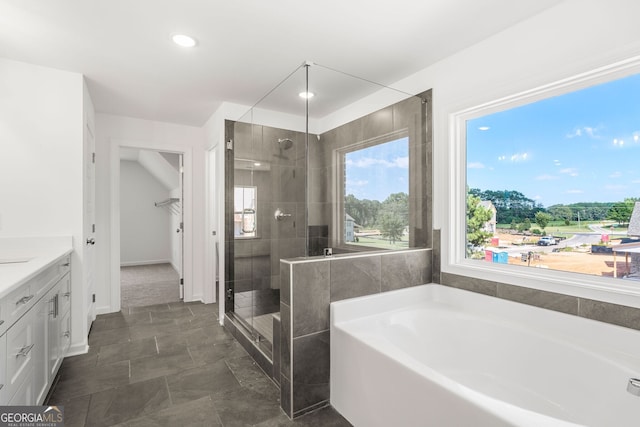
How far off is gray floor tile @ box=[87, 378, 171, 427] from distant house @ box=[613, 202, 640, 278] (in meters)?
2.72

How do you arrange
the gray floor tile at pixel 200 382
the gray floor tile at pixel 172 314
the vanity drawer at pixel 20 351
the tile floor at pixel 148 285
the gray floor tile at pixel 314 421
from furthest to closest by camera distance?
the tile floor at pixel 148 285 < the gray floor tile at pixel 172 314 < the gray floor tile at pixel 200 382 < the gray floor tile at pixel 314 421 < the vanity drawer at pixel 20 351

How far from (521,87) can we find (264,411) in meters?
2.51

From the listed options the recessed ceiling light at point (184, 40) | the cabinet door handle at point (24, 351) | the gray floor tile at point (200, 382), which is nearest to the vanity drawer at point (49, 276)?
the cabinet door handle at point (24, 351)

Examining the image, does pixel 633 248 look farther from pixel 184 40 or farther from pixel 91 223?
pixel 91 223

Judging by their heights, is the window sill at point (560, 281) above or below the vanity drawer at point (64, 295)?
above

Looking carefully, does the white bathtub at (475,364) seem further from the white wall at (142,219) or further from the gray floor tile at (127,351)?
the white wall at (142,219)

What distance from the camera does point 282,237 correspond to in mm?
2553

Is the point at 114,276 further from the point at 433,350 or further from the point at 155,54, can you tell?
the point at 433,350

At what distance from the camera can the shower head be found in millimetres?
2596

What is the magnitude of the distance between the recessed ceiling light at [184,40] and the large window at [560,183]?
6.61ft

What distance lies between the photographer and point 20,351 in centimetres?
149

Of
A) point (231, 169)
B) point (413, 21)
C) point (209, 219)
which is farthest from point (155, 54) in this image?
point (209, 219)

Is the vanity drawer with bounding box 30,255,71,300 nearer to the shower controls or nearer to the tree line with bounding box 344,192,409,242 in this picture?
the shower controls

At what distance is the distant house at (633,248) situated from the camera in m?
1.59
